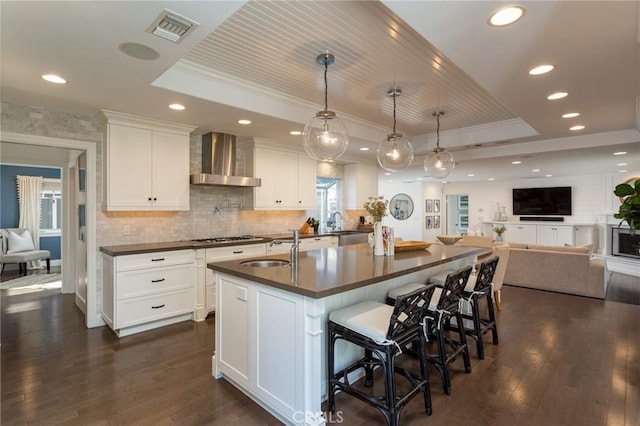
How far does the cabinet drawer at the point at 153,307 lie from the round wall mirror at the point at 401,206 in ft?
30.8

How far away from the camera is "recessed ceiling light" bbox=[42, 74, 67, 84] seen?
105 inches

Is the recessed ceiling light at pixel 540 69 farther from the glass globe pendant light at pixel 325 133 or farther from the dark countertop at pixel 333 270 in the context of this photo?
the dark countertop at pixel 333 270

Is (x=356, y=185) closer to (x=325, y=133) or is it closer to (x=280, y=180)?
(x=280, y=180)

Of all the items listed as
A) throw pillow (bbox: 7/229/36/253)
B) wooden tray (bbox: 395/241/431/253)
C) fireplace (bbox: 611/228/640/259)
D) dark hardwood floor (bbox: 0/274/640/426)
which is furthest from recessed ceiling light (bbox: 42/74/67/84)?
fireplace (bbox: 611/228/640/259)

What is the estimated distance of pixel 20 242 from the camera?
22.9ft

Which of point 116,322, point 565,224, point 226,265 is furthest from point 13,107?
point 565,224

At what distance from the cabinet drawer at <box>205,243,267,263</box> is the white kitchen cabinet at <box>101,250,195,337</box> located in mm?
234

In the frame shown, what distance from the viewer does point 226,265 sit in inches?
103

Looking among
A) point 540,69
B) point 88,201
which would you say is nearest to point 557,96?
point 540,69

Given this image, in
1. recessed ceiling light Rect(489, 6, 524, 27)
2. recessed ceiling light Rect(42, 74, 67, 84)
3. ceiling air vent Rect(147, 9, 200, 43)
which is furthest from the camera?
recessed ceiling light Rect(42, 74, 67, 84)

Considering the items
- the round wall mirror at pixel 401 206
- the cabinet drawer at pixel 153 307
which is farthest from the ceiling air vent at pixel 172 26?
the round wall mirror at pixel 401 206

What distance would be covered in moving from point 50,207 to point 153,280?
21.4ft

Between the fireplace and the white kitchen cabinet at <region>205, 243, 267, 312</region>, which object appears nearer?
the white kitchen cabinet at <region>205, 243, 267, 312</region>

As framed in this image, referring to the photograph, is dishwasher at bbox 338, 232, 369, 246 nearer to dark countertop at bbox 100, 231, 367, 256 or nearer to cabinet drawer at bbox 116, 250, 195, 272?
dark countertop at bbox 100, 231, 367, 256
